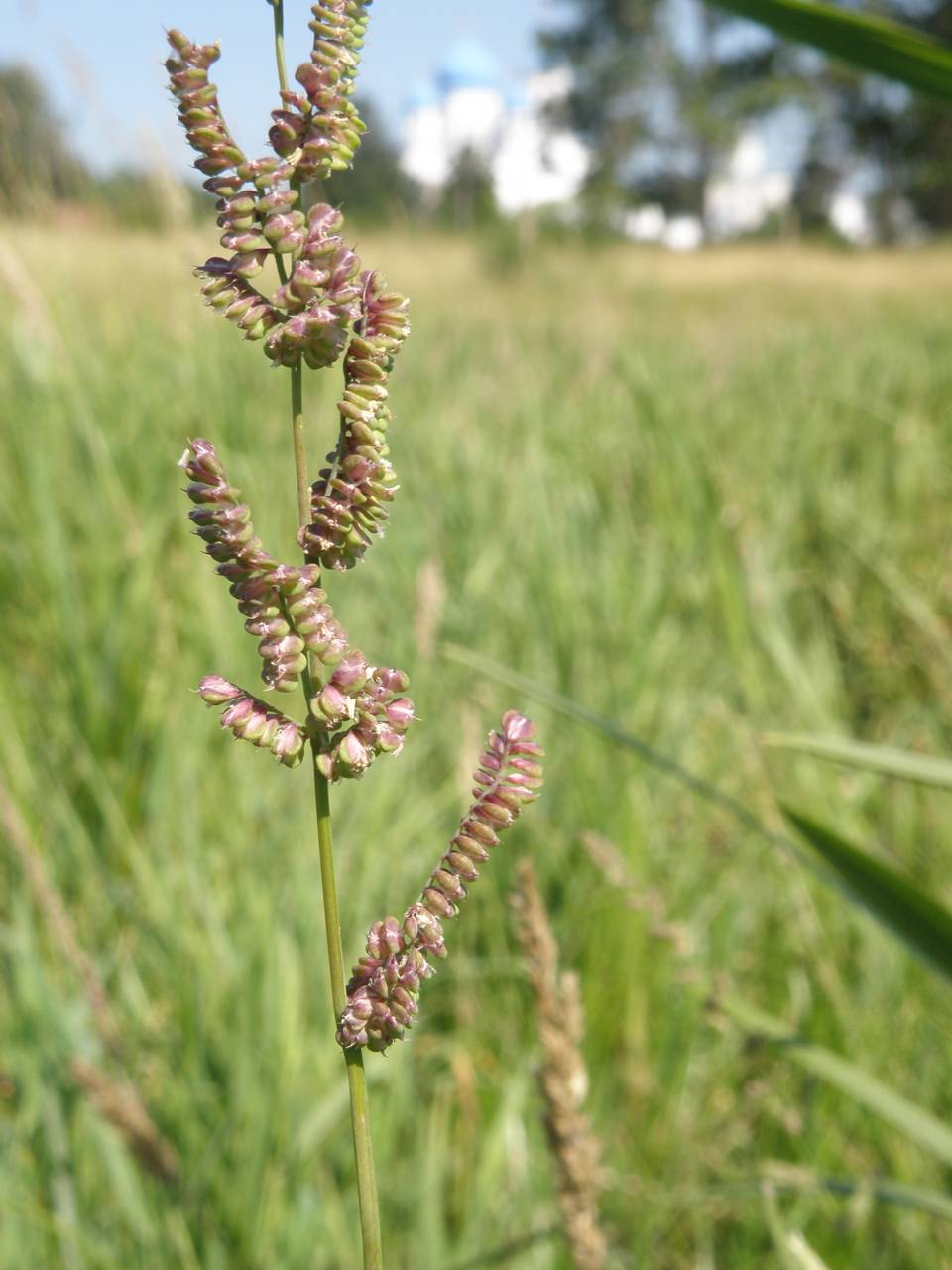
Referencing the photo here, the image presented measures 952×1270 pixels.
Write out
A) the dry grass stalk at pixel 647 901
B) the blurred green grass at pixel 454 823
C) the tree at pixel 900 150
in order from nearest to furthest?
the dry grass stalk at pixel 647 901 → the blurred green grass at pixel 454 823 → the tree at pixel 900 150

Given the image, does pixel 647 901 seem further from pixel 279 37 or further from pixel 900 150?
pixel 900 150

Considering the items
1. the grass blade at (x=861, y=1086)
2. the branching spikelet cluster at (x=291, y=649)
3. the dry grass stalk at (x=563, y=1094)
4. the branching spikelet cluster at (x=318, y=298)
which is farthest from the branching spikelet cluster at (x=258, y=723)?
the grass blade at (x=861, y=1086)

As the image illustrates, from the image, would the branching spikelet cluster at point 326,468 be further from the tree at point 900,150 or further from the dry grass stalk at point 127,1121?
the tree at point 900,150

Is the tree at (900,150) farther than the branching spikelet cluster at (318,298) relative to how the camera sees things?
Yes

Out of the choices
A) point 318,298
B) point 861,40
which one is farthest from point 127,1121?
point 861,40

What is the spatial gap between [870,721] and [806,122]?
40355 millimetres

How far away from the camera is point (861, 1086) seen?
0.95 meters

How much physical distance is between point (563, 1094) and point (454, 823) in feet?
4.16

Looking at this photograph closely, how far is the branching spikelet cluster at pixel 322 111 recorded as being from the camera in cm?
45

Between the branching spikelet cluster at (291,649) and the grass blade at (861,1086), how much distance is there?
656 millimetres

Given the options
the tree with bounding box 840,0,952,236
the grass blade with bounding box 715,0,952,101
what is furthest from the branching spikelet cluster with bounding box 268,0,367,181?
the tree with bounding box 840,0,952,236

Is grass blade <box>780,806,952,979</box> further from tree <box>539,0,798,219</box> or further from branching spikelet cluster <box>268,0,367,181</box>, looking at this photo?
tree <box>539,0,798,219</box>

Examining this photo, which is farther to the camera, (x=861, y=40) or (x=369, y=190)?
(x=369, y=190)

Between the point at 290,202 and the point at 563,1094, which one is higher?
the point at 290,202
